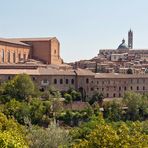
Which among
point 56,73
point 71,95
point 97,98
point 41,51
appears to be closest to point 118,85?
point 97,98

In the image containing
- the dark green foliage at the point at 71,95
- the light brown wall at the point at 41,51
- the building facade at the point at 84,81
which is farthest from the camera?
the light brown wall at the point at 41,51

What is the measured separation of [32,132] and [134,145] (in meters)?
10.1

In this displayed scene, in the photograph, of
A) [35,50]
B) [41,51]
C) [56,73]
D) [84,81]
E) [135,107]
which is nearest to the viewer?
[135,107]

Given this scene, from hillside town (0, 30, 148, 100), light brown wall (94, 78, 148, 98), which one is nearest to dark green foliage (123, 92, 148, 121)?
hillside town (0, 30, 148, 100)

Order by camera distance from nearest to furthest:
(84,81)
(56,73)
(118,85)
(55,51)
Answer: (56,73) < (84,81) < (118,85) < (55,51)

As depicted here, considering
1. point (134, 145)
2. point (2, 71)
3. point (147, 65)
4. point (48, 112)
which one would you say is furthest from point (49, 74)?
point (134, 145)

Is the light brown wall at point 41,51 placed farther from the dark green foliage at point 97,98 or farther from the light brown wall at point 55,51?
the dark green foliage at point 97,98

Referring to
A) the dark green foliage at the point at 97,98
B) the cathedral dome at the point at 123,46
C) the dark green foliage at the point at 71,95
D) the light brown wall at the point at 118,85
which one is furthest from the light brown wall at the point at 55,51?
the cathedral dome at the point at 123,46

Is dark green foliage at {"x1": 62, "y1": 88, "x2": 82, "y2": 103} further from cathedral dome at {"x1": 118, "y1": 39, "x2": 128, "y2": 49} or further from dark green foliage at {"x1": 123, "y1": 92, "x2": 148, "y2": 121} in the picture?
cathedral dome at {"x1": 118, "y1": 39, "x2": 128, "y2": 49}

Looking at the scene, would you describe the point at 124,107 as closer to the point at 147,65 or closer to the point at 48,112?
the point at 48,112

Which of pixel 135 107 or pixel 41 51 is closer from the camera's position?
pixel 135 107

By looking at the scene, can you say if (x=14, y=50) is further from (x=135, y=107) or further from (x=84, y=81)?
(x=135, y=107)

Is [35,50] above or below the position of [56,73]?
above

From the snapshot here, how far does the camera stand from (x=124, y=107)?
43.7 m
